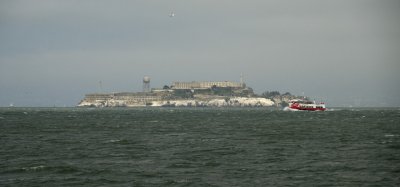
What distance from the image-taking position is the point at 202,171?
39.8 metres

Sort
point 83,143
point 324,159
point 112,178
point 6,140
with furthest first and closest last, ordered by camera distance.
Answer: point 6,140 → point 83,143 → point 324,159 → point 112,178

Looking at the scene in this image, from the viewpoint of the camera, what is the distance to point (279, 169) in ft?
133

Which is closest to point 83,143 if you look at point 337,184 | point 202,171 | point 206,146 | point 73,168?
point 206,146

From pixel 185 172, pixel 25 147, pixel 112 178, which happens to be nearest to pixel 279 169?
pixel 185 172

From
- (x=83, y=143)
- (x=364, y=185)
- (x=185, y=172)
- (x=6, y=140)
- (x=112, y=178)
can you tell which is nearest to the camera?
(x=364, y=185)

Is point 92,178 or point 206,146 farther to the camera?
point 206,146

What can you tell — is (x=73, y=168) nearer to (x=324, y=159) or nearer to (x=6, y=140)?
(x=324, y=159)

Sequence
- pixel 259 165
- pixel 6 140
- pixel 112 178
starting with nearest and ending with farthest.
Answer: pixel 112 178, pixel 259 165, pixel 6 140

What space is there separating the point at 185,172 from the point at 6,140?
33.1 m

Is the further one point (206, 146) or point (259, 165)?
point (206, 146)

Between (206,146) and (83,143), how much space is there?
12.4 m

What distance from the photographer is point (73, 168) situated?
41.2 metres

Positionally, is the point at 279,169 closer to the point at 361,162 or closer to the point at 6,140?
the point at 361,162

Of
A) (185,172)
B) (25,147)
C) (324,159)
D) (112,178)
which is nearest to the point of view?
(112,178)
